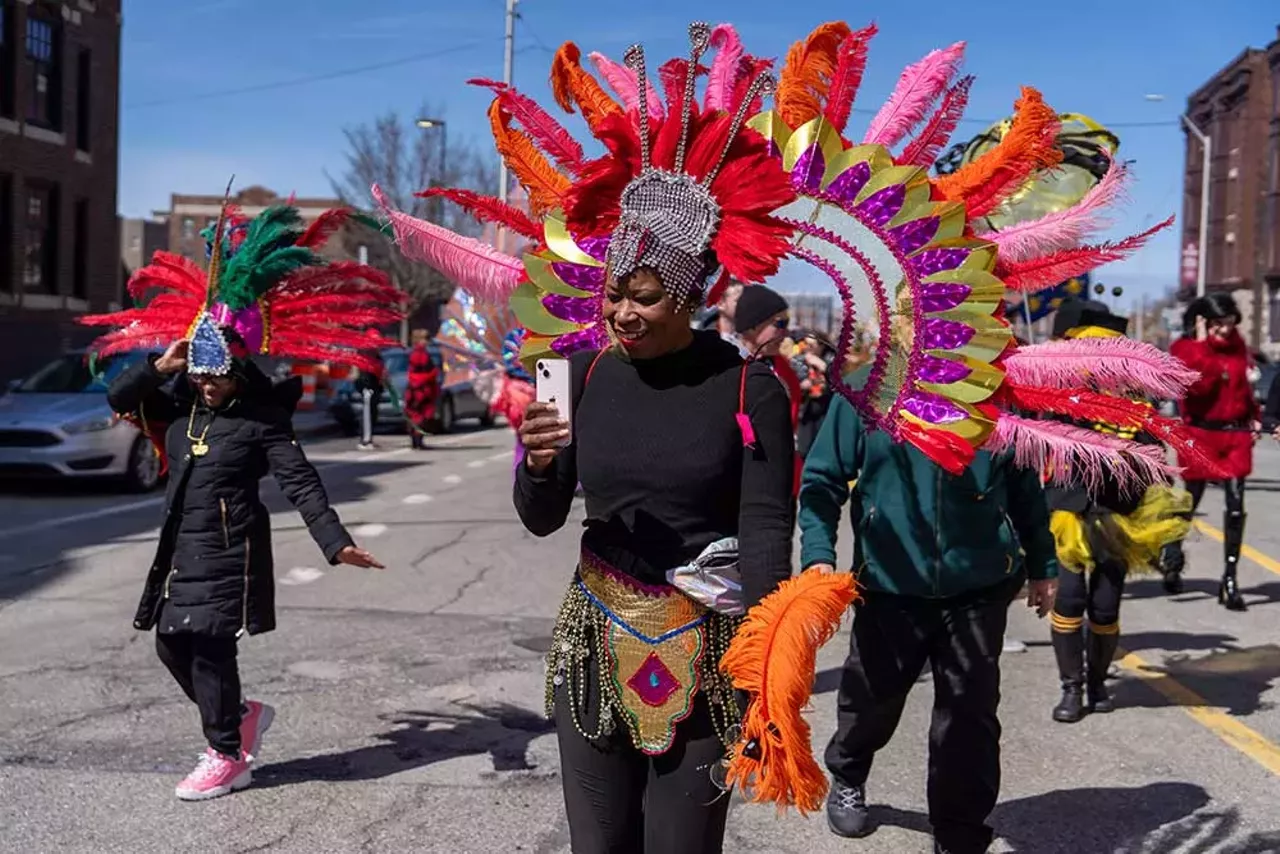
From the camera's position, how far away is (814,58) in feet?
10.5

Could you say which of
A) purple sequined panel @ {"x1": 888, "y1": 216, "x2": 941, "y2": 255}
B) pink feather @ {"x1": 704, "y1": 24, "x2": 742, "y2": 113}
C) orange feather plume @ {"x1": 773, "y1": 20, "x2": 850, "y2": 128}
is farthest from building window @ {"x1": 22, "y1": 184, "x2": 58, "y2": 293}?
purple sequined panel @ {"x1": 888, "y1": 216, "x2": 941, "y2": 255}

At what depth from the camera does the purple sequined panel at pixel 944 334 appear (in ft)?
9.89

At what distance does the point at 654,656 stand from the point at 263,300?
279cm

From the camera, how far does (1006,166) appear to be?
3.15m

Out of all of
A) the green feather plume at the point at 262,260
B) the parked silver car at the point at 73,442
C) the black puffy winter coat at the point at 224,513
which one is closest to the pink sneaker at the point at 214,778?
the black puffy winter coat at the point at 224,513

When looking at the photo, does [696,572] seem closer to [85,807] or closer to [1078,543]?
[85,807]

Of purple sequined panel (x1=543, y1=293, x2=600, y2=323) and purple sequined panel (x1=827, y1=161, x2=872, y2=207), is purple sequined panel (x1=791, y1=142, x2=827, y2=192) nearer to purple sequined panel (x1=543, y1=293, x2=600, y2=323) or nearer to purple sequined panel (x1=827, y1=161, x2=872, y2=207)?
purple sequined panel (x1=827, y1=161, x2=872, y2=207)

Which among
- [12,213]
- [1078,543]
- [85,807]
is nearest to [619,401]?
[85,807]

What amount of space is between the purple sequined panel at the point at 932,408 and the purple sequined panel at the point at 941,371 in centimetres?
4

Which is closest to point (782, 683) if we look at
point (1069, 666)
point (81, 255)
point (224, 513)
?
point (224, 513)

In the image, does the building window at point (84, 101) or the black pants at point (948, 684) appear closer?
the black pants at point (948, 684)

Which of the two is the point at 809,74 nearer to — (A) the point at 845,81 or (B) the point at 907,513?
(A) the point at 845,81

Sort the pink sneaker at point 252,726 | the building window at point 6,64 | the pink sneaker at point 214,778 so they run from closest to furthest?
the pink sneaker at point 214,778 → the pink sneaker at point 252,726 → the building window at point 6,64

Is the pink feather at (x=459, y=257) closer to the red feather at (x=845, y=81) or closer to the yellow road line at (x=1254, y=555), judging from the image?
the red feather at (x=845, y=81)
